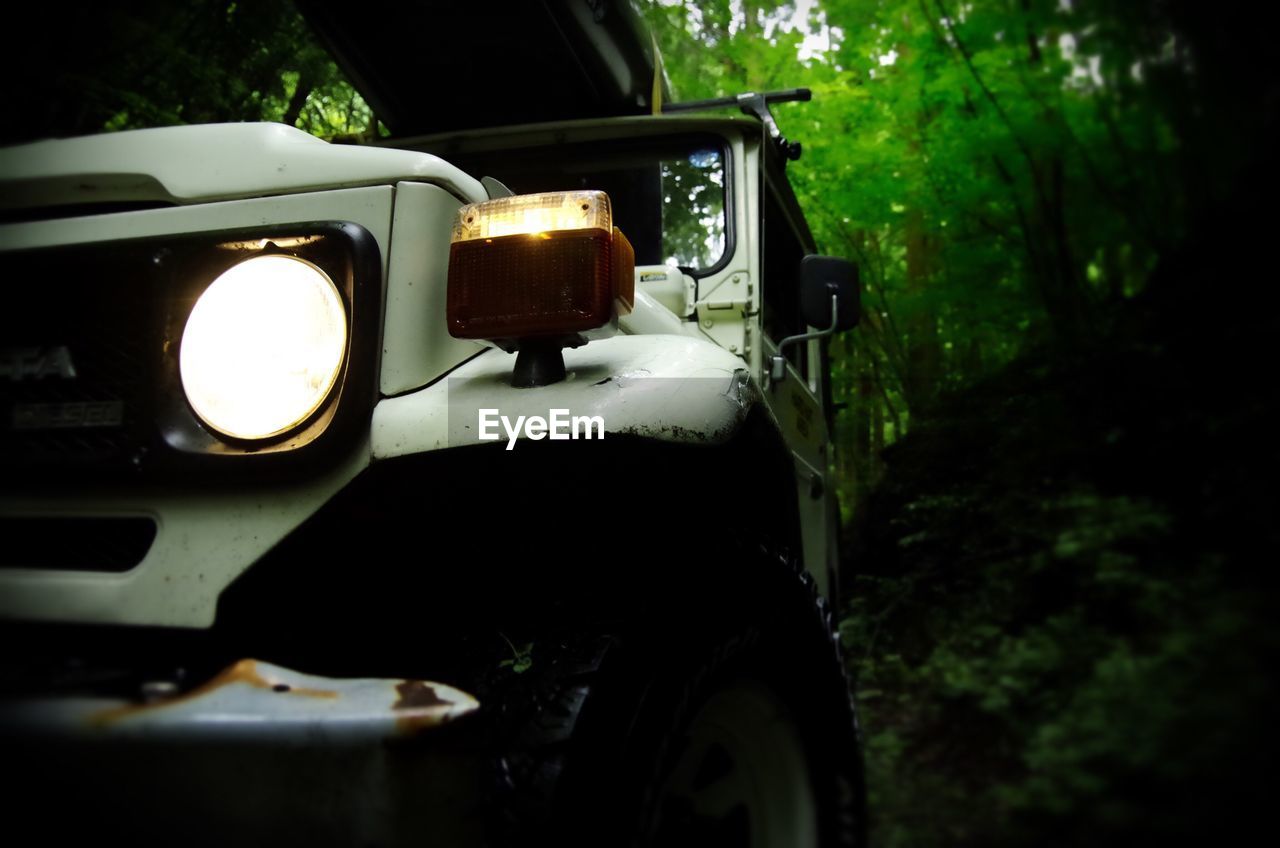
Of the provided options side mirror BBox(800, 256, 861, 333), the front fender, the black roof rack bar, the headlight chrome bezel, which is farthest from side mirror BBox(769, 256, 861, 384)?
the headlight chrome bezel

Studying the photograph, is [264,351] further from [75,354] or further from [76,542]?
[76,542]

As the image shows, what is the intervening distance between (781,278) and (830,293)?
3.71 ft

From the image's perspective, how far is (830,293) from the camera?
2.22m

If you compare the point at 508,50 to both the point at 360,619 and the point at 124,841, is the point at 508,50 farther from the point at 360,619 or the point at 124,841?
the point at 124,841

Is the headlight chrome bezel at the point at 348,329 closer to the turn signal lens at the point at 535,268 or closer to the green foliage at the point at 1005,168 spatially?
the turn signal lens at the point at 535,268

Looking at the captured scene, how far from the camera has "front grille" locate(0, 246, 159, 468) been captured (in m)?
1.24

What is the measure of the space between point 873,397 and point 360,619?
1247mm

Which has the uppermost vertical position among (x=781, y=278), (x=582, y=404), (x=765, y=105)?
(x=765, y=105)

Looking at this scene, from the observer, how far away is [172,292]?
1250 mm

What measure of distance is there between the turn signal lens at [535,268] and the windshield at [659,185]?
4.87 ft

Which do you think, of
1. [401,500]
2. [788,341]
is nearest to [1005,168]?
[401,500]

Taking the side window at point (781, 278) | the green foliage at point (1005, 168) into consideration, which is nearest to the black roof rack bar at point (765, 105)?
the side window at point (781, 278)

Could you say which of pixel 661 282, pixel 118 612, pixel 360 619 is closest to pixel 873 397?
pixel 661 282

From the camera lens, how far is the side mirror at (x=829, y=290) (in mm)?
2191
